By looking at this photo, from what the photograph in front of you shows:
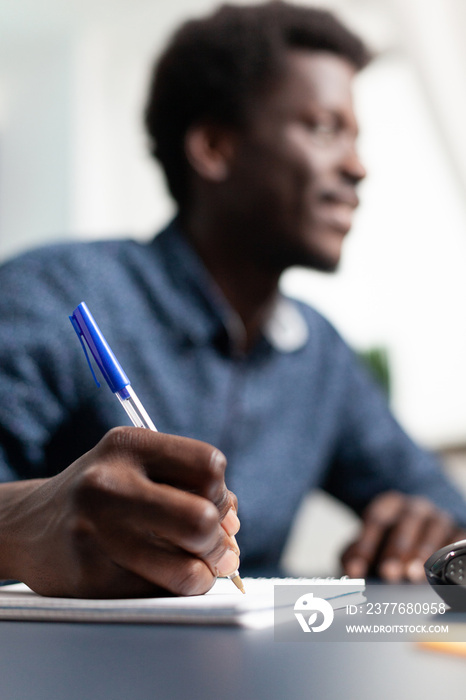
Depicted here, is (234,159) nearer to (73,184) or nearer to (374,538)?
(374,538)

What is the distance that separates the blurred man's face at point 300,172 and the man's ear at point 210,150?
0.02 meters

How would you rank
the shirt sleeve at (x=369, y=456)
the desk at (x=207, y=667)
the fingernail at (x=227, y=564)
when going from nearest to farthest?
1. the desk at (x=207, y=667)
2. the fingernail at (x=227, y=564)
3. the shirt sleeve at (x=369, y=456)

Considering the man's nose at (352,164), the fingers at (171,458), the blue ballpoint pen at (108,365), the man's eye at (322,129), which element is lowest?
the fingers at (171,458)

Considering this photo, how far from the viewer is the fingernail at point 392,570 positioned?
17.4 inches

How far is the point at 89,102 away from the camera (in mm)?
1489

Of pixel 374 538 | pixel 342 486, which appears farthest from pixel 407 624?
pixel 342 486

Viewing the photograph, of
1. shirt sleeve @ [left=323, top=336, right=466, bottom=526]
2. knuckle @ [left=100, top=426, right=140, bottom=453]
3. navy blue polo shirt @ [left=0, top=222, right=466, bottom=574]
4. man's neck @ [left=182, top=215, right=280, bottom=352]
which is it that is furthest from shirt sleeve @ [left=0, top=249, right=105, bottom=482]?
shirt sleeve @ [left=323, top=336, right=466, bottom=526]

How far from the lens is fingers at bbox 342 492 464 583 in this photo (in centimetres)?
46

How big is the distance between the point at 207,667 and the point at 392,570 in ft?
1.05

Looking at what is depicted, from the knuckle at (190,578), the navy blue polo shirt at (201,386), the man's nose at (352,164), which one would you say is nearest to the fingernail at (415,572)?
the navy blue polo shirt at (201,386)

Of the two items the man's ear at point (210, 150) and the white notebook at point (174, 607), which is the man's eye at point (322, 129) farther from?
the white notebook at point (174, 607)

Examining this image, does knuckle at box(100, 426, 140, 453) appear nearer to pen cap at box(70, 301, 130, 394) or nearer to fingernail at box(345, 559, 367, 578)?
pen cap at box(70, 301, 130, 394)

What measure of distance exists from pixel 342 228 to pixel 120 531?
17.5 inches
